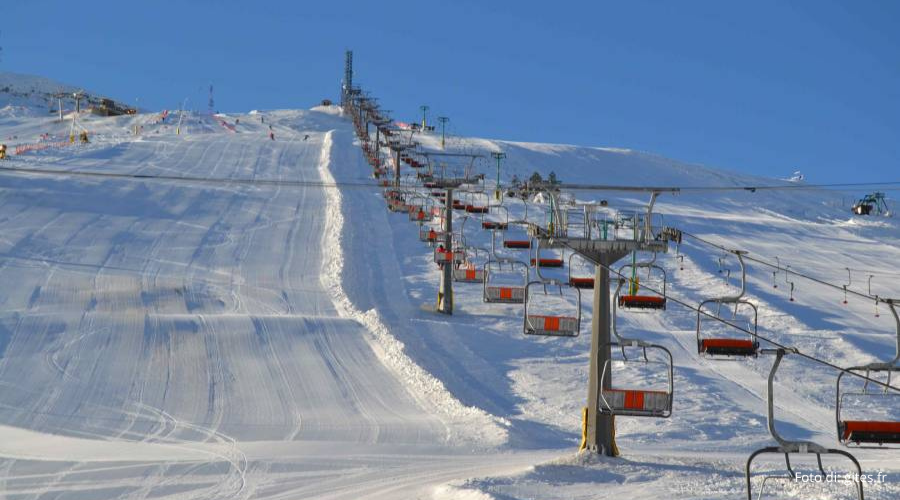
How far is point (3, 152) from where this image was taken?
56750mm

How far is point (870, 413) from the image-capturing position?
2405 cm

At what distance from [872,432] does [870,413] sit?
11739mm

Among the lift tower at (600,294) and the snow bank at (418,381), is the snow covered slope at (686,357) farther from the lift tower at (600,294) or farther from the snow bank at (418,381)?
the lift tower at (600,294)

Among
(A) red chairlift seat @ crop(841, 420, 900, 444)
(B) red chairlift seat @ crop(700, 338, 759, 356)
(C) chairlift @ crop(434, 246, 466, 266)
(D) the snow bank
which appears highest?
(C) chairlift @ crop(434, 246, 466, 266)

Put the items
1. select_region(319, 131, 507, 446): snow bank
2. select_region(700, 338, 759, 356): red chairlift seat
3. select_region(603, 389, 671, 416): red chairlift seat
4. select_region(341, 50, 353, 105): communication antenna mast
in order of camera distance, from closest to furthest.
Answer: select_region(603, 389, 671, 416): red chairlift seat, select_region(700, 338, 759, 356): red chairlift seat, select_region(319, 131, 507, 446): snow bank, select_region(341, 50, 353, 105): communication antenna mast

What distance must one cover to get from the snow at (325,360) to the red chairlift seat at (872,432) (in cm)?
106

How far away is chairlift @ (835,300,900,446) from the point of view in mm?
13055

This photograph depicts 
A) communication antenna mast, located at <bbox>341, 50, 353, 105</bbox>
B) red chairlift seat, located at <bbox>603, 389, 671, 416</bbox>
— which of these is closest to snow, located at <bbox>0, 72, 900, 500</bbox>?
red chairlift seat, located at <bbox>603, 389, 671, 416</bbox>

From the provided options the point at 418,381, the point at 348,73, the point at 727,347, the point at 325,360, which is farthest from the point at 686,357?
the point at 348,73

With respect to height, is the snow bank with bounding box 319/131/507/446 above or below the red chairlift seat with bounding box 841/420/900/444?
below

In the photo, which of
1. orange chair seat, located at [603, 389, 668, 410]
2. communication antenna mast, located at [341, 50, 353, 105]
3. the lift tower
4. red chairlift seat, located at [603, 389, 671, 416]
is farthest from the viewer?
communication antenna mast, located at [341, 50, 353, 105]

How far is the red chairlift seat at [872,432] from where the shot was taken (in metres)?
13.1

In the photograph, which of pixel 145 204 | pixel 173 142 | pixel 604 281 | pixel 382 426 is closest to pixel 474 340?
pixel 382 426

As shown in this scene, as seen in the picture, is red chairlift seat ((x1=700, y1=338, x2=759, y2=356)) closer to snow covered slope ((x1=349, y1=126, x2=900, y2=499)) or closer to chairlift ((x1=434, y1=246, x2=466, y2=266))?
snow covered slope ((x1=349, y1=126, x2=900, y2=499))
